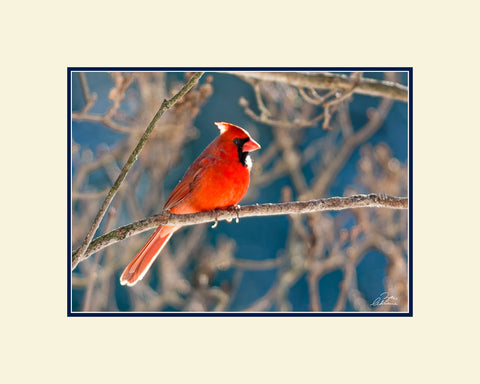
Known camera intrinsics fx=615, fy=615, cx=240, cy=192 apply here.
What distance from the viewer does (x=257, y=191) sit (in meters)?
4.90

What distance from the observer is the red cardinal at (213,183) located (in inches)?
126

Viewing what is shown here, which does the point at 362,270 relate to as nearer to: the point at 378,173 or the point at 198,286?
the point at 378,173

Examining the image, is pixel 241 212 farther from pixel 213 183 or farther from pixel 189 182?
pixel 189 182

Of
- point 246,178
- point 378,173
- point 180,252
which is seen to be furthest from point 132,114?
point 378,173

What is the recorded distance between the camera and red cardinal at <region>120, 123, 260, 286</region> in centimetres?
321

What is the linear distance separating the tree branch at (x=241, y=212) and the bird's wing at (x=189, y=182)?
222 mm

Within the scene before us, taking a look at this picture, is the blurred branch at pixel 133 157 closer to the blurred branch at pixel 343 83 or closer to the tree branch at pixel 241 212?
the tree branch at pixel 241 212

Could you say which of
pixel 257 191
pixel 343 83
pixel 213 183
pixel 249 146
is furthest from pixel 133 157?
pixel 257 191

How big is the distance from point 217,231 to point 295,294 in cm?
105

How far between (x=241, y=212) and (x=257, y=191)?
5.94 ft

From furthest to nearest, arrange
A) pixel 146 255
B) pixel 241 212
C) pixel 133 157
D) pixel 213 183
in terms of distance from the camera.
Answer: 1. pixel 146 255
2. pixel 213 183
3. pixel 241 212
4. pixel 133 157

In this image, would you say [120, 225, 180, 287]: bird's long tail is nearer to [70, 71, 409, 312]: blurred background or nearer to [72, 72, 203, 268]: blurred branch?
[70, 71, 409, 312]: blurred background

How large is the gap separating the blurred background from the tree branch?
2.16ft

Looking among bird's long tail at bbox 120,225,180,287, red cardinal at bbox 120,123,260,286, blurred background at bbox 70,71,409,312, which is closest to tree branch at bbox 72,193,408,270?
red cardinal at bbox 120,123,260,286
